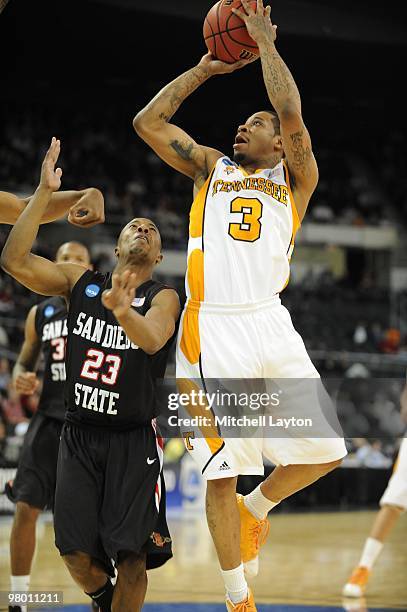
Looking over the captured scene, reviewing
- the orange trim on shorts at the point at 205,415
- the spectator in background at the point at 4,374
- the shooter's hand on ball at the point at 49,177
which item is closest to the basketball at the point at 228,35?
the shooter's hand on ball at the point at 49,177

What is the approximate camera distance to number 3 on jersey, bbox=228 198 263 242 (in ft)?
14.7

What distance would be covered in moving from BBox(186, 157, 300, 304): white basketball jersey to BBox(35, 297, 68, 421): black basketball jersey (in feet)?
4.71

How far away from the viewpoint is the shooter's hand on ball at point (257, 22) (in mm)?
4453

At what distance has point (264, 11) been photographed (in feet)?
14.9

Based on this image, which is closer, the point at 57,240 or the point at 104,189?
the point at 57,240

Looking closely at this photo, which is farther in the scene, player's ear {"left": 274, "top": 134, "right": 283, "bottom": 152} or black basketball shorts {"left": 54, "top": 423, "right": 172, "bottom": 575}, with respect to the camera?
player's ear {"left": 274, "top": 134, "right": 283, "bottom": 152}

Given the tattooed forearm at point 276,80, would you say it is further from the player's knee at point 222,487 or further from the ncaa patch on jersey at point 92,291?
the player's knee at point 222,487

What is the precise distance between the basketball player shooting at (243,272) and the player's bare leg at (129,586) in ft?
1.29

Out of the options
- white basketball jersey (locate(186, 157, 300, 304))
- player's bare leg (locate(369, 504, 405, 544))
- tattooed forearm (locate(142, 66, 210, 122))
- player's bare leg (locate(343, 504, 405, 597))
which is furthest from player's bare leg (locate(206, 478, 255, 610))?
player's bare leg (locate(369, 504, 405, 544))

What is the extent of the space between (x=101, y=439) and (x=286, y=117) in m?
1.75

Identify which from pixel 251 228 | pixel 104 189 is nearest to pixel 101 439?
pixel 251 228

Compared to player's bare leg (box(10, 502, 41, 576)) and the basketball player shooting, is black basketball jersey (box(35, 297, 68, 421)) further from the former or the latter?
the basketball player shooting

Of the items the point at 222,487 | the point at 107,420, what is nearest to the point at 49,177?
the point at 107,420

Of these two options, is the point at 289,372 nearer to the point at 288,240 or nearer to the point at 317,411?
the point at 317,411
